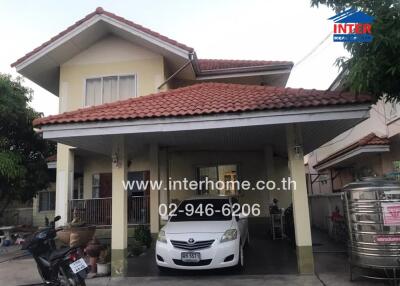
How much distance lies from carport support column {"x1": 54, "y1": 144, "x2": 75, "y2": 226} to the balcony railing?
200mm

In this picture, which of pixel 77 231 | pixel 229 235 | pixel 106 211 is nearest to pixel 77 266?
pixel 229 235

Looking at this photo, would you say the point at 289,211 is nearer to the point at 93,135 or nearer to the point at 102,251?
the point at 102,251

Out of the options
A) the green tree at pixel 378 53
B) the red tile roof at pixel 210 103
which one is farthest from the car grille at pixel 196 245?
the green tree at pixel 378 53

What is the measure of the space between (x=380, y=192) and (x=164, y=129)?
4100 mm

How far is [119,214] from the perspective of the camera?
7.82 metres

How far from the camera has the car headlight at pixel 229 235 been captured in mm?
7152

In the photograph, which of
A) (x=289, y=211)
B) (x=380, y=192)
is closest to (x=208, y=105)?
(x=380, y=192)

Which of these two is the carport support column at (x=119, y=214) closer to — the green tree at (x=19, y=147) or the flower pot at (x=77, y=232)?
the flower pot at (x=77, y=232)

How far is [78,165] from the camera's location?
561 inches

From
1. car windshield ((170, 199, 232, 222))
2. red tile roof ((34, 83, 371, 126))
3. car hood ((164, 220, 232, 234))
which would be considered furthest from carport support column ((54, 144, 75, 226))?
car hood ((164, 220, 232, 234))

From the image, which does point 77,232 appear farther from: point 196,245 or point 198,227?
point 196,245

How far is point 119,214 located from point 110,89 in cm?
607

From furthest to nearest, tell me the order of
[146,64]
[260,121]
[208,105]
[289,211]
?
[146,64] < [289,211] < [208,105] < [260,121]

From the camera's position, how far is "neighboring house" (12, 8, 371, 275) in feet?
23.3
